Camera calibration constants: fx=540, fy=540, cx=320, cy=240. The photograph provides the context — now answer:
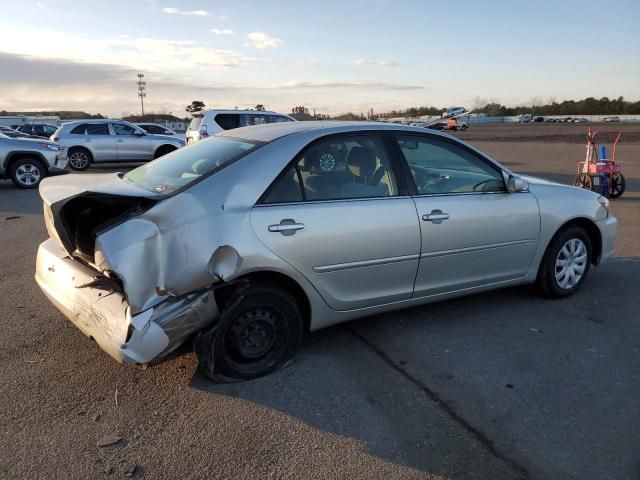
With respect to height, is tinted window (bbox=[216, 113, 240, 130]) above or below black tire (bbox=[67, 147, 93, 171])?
above

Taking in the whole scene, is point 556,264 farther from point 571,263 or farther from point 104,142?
point 104,142

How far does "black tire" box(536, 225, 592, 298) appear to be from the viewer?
4797 mm

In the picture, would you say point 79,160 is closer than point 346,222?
No

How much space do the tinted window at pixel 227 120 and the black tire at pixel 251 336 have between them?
1236cm

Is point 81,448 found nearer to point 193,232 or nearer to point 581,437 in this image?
point 193,232

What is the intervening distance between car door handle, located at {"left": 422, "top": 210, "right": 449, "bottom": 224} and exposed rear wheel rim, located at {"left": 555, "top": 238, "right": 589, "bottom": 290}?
145 cm

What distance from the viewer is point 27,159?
13148 millimetres

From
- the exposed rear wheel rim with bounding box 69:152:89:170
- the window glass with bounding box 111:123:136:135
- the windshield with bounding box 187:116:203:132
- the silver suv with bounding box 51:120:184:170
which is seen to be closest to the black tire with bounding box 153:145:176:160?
the silver suv with bounding box 51:120:184:170

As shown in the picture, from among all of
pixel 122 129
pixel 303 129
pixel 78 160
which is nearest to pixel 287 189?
pixel 303 129

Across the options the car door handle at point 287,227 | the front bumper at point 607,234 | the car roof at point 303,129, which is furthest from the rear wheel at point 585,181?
the car door handle at point 287,227

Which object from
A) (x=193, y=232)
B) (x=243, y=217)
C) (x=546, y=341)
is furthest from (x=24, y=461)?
(x=546, y=341)

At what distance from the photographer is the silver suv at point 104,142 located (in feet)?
57.5

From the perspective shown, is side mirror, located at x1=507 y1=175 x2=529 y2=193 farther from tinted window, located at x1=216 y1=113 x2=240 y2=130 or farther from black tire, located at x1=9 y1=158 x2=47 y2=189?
black tire, located at x1=9 y1=158 x2=47 y2=189

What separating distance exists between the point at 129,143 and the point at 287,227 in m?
16.2
